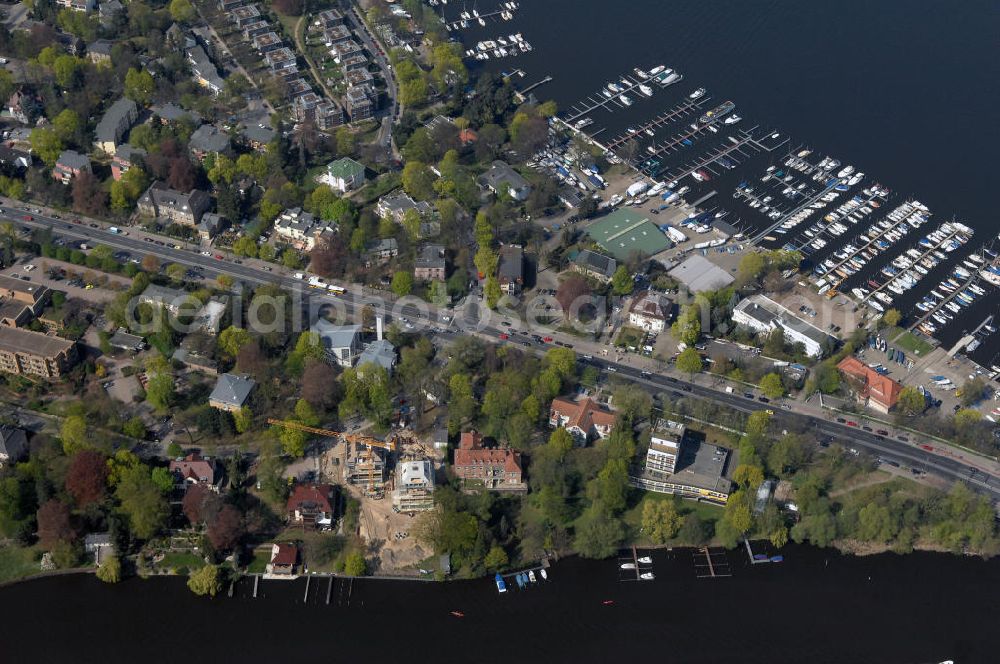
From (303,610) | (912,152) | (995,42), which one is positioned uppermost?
(995,42)

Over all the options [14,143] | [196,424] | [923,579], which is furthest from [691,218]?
[14,143]

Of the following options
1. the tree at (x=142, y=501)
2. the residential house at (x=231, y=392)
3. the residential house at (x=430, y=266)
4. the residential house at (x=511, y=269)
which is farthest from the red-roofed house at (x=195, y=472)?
the residential house at (x=511, y=269)

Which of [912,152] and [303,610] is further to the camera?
[912,152]

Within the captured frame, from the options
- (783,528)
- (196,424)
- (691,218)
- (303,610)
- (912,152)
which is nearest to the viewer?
(303,610)

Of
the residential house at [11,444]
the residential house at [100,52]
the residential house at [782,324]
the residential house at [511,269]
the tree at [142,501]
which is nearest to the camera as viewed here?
the tree at [142,501]

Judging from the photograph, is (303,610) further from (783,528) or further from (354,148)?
(354,148)

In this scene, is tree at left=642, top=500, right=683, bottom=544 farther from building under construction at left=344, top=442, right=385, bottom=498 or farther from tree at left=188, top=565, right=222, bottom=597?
tree at left=188, top=565, right=222, bottom=597

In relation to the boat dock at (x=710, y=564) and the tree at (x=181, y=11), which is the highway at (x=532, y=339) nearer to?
the boat dock at (x=710, y=564)
